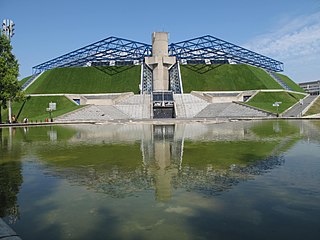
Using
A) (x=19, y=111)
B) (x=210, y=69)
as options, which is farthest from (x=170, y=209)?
(x=210, y=69)

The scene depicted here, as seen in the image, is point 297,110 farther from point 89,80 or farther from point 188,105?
point 89,80

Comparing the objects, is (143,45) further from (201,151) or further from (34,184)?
(34,184)

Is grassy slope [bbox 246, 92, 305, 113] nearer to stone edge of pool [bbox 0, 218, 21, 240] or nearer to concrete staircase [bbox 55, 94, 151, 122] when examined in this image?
concrete staircase [bbox 55, 94, 151, 122]

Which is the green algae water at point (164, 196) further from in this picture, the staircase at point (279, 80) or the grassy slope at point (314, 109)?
the staircase at point (279, 80)

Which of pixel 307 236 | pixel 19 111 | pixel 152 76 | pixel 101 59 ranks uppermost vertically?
pixel 101 59

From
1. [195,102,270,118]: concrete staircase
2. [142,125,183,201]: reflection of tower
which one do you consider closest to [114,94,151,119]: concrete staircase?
[195,102,270,118]: concrete staircase

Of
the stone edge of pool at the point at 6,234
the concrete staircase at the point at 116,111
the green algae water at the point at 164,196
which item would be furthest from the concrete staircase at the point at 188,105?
the stone edge of pool at the point at 6,234

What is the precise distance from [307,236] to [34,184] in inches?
390

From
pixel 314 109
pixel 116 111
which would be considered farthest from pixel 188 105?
pixel 314 109

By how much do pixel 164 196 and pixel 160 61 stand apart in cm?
8232

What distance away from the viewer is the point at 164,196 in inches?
388

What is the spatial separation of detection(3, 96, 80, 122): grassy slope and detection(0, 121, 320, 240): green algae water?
5032 centimetres

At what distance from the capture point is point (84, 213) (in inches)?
332

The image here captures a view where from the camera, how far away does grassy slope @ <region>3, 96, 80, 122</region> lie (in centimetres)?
6521
